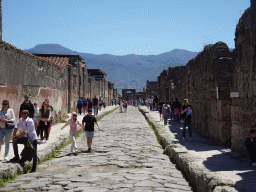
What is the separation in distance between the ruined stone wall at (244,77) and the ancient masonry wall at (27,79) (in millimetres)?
6443

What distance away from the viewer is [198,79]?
11398 millimetres

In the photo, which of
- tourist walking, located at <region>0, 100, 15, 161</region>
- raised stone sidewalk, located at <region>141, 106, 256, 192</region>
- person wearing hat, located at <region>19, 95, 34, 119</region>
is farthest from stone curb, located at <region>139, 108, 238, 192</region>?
person wearing hat, located at <region>19, 95, 34, 119</region>

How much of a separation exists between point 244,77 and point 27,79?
777cm

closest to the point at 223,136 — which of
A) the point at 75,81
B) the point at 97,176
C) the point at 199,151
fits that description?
the point at 199,151

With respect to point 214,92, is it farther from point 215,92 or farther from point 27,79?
point 27,79

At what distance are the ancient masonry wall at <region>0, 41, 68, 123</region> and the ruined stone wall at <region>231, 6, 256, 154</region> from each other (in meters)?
6.44

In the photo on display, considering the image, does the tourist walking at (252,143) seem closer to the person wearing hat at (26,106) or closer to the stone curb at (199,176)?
the stone curb at (199,176)

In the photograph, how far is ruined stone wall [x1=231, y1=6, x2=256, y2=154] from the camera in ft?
20.6

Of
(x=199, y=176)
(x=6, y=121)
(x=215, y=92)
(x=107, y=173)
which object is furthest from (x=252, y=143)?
(x=6, y=121)

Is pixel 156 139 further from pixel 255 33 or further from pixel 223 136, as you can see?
pixel 255 33

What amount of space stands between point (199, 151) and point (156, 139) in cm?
343

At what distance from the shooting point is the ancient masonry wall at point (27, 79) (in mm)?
9313

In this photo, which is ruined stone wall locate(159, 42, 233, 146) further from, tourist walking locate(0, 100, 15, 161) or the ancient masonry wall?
the ancient masonry wall

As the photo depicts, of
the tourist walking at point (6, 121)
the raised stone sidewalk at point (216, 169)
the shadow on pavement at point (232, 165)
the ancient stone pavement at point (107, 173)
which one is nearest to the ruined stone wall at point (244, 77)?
the shadow on pavement at point (232, 165)
